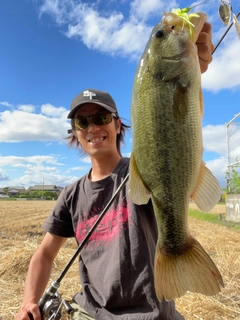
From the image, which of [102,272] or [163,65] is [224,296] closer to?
[102,272]

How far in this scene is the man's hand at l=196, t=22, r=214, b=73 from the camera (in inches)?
93.3

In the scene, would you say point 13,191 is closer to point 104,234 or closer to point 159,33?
point 104,234

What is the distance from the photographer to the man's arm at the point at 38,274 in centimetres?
324

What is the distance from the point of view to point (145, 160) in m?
2.02

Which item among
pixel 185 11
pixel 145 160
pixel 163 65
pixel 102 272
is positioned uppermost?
pixel 185 11

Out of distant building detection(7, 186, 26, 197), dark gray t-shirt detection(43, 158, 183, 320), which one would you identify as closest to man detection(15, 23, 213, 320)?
dark gray t-shirt detection(43, 158, 183, 320)

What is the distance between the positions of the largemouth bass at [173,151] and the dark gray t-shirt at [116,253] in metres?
0.67

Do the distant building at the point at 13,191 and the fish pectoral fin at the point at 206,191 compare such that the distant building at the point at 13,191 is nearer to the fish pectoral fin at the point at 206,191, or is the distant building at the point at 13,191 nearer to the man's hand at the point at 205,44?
the man's hand at the point at 205,44

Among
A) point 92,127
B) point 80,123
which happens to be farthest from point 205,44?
point 80,123

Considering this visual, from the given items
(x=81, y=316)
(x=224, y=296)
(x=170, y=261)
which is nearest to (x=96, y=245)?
(x=81, y=316)

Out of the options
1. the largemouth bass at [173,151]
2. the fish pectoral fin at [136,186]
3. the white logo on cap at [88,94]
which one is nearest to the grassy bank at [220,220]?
the white logo on cap at [88,94]

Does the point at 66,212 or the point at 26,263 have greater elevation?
the point at 66,212

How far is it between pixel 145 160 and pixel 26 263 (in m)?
7.65

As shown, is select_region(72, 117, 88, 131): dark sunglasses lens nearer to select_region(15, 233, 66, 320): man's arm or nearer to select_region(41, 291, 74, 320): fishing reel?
select_region(15, 233, 66, 320): man's arm
